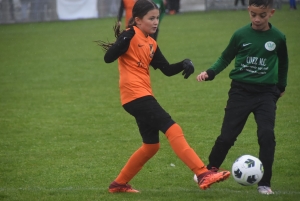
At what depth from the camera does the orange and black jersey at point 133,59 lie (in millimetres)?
5474

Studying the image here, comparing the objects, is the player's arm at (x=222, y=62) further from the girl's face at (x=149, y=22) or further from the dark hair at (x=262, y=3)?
the girl's face at (x=149, y=22)

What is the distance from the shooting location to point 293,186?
6020 mm

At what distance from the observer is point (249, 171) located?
5.33 m

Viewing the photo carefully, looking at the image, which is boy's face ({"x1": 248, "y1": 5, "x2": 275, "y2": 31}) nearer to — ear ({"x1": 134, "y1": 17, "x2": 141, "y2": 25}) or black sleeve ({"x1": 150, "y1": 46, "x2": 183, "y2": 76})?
black sleeve ({"x1": 150, "y1": 46, "x2": 183, "y2": 76})

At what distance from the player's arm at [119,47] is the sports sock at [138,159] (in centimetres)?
86

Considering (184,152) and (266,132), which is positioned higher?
(266,132)

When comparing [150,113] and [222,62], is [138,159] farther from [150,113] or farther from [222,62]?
[222,62]

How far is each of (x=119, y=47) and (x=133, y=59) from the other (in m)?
0.21

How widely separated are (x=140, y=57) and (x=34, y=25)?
2506 centimetres

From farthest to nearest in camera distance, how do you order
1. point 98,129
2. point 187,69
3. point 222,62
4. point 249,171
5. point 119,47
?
point 98,129 < point 222,62 < point 187,69 < point 119,47 < point 249,171

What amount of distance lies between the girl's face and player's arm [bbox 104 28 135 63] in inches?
7.0

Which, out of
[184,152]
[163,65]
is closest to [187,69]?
[163,65]

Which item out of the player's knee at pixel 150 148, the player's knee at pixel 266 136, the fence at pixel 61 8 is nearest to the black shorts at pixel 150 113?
the player's knee at pixel 150 148

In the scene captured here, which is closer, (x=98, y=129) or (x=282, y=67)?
(x=282, y=67)
